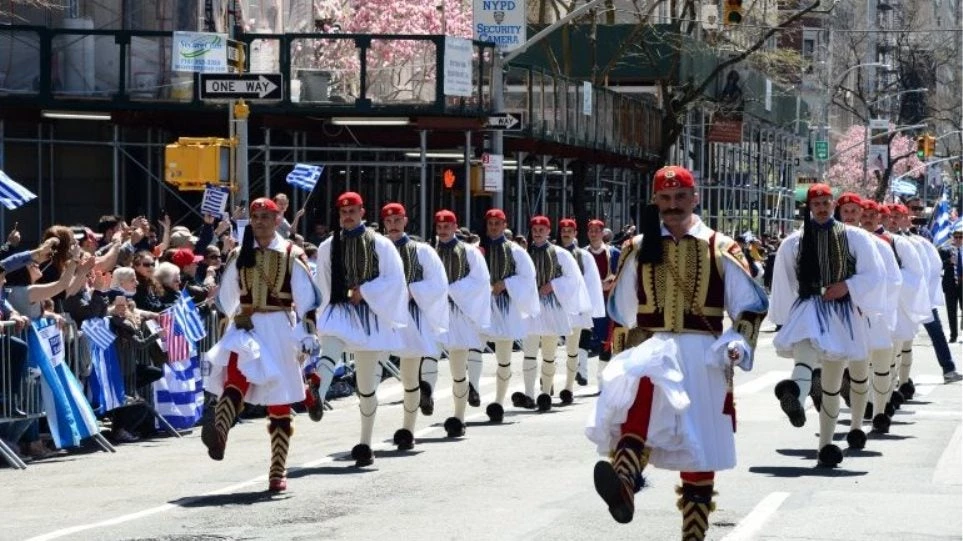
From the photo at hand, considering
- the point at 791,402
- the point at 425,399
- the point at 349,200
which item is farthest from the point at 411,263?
the point at 791,402

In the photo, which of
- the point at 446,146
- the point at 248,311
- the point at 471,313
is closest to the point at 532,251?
the point at 471,313

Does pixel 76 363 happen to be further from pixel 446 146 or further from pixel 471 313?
pixel 446 146

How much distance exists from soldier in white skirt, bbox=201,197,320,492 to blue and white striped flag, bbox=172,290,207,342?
409 cm

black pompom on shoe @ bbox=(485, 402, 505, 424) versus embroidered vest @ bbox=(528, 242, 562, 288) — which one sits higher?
embroidered vest @ bbox=(528, 242, 562, 288)

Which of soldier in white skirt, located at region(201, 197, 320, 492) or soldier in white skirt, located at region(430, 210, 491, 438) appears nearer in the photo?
soldier in white skirt, located at region(201, 197, 320, 492)

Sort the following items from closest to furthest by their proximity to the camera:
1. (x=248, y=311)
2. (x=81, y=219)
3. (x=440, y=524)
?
1. (x=440, y=524)
2. (x=248, y=311)
3. (x=81, y=219)

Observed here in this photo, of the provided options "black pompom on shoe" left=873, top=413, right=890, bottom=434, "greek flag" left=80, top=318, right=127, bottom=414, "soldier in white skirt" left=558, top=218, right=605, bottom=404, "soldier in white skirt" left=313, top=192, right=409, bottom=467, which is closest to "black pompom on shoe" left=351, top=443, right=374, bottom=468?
"soldier in white skirt" left=313, top=192, right=409, bottom=467

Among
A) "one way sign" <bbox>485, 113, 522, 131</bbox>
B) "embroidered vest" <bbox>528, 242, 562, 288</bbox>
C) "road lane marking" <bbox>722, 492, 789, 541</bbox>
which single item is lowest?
"road lane marking" <bbox>722, 492, 789, 541</bbox>

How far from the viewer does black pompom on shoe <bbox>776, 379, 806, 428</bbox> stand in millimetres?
12922

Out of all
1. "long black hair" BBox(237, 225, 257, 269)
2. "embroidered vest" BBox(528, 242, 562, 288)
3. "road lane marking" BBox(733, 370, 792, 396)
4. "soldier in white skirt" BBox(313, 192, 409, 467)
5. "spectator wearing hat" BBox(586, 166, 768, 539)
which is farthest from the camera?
"road lane marking" BBox(733, 370, 792, 396)

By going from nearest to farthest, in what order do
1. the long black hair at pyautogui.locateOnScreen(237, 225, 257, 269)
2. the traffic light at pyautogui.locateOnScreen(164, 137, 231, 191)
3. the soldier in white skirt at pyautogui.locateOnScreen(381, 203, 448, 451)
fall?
the long black hair at pyautogui.locateOnScreen(237, 225, 257, 269), the soldier in white skirt at pyautogui.locateOnScreen(381, 203, 448, 451), the traffic light at pyautogui.locateOnScreen(164, 137, 231, 191)

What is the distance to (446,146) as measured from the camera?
37.5 m

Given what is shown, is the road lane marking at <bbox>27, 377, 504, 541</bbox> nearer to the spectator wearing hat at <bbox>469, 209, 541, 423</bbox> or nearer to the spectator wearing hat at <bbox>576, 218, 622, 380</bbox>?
the spectator wearing hat at <bbox>469, 209, 541, 423</bbox>

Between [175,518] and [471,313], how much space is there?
633 centimetres
